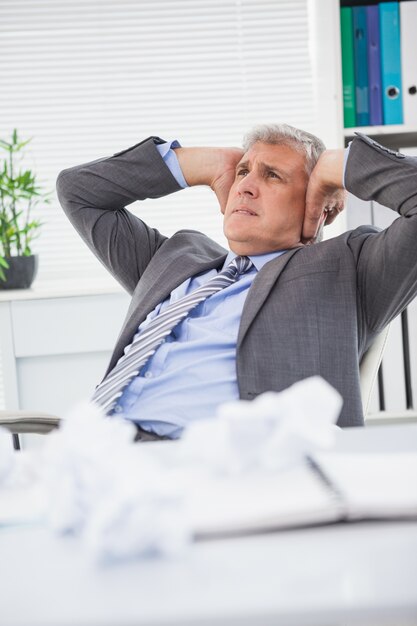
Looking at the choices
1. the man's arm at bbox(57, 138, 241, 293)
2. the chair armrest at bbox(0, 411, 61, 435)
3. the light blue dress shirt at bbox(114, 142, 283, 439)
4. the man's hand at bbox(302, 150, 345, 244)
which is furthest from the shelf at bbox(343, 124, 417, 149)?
the chair armrest at bbox(0, 411, 61, 435)

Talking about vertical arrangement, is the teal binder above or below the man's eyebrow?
above

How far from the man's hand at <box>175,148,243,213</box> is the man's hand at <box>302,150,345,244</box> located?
22cm

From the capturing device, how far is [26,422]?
147 centimetres

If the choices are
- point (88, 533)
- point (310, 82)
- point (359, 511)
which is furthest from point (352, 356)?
point (310, 82)

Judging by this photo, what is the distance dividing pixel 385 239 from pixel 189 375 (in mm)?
489

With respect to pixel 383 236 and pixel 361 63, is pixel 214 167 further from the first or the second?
pixel 361 63

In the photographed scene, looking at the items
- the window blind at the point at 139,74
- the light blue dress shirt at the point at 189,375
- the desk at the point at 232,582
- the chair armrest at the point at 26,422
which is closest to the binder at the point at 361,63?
the window blind at the point at 139,74

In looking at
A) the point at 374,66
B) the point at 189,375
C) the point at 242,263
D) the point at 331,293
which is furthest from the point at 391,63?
the point at 189,375

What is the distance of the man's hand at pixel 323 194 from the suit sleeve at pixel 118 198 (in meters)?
0.35

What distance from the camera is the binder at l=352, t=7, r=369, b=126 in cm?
262

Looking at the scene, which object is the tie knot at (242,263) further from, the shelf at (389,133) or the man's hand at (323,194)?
the shelf at (389,133)

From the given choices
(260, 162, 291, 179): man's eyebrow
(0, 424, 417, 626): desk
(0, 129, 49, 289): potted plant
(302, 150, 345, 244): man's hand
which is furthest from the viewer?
(0, 129, 49, 289): potted plant

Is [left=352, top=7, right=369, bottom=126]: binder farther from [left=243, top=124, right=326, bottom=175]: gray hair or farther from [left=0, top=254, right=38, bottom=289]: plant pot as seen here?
[left=0, top=254, right=38, bottom=289]: plant pot

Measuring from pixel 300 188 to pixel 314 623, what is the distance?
1.47 metres
